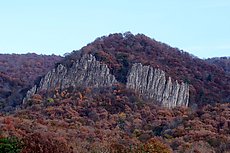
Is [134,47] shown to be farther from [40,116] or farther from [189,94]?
[40,116]

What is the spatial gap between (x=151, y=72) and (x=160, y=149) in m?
39.1

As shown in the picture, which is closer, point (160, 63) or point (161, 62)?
point (160, 63)

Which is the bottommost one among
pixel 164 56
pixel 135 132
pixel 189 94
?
pixel 135 132

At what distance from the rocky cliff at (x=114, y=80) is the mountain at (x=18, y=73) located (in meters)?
4.15

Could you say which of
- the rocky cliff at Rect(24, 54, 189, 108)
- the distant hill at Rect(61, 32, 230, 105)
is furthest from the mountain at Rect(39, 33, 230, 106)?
the rocky cliff at Rect(24, 54, 189, 108)

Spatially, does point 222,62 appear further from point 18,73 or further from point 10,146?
point 10,146

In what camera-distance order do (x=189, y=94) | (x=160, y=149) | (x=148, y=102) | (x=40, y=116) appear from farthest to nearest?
1. (x=189, y=94)
2. (x=148, y=102)
3. (x=40, y=116)
4. (x=160, y=149)

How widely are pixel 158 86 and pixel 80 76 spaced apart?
1067 centimetres

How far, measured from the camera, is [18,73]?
326 feet

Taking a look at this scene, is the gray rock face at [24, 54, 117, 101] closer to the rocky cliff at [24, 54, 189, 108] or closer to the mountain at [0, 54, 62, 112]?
the rocky cliff at [24, 54, 189, 108]

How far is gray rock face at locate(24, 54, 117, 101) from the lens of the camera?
73.8m

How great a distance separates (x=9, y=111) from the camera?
→ 238ft

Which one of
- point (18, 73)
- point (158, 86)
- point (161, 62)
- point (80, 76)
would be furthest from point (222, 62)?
point (80, 76)

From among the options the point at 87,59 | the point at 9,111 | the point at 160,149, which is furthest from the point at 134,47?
the point at 160,149
